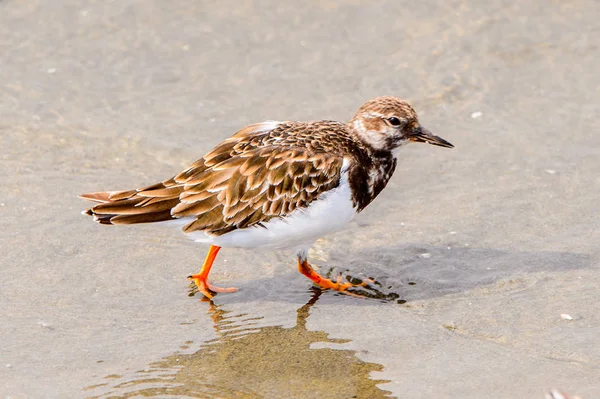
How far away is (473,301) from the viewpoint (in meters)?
7.10

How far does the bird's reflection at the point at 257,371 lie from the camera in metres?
5.98

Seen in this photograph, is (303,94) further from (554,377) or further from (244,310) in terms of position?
(554,377)

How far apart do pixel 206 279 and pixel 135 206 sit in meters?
0.80

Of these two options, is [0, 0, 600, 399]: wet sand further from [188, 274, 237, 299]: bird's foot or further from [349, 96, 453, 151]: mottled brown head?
[349, 96, 453, 151]: mottled brown head

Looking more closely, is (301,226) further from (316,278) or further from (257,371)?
(257,371)

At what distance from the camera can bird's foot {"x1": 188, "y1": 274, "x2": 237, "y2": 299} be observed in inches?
285

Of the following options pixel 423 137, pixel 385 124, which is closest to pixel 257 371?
pixel 385 124

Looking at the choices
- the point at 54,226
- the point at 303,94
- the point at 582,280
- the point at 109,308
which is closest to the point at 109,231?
the point at 54,226

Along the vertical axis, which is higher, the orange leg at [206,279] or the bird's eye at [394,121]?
the bird's eye at [394,121]

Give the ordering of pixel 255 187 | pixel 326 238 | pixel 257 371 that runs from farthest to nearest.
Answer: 1. pixel 326 238
2. pixel 255 187
3. pixel 257 371

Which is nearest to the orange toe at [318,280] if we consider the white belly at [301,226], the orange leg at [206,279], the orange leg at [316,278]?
the orange leg at [316,278]

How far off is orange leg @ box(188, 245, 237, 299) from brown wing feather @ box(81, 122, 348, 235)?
36 cm

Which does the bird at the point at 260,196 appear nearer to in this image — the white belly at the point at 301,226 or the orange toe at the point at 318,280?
the white belly at the point at 301,226

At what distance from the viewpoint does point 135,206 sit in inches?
276
